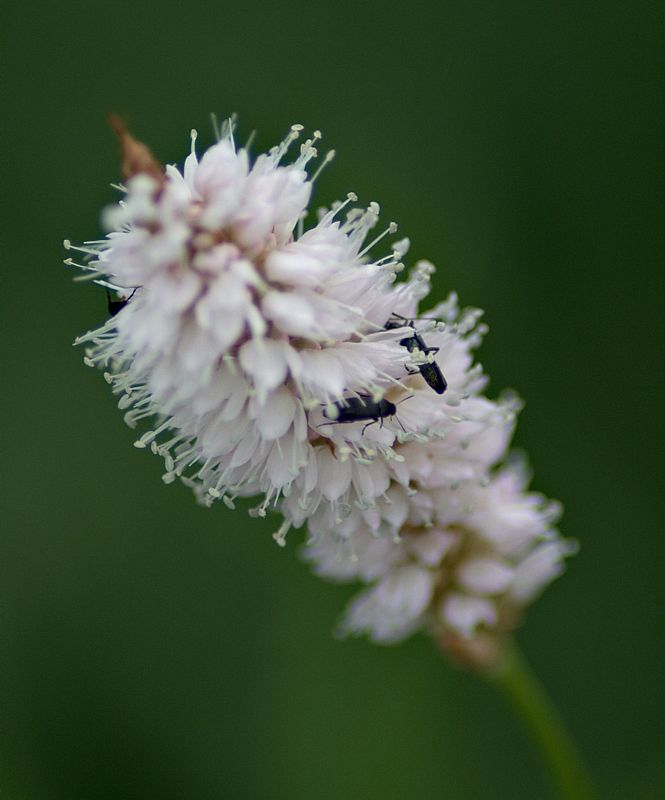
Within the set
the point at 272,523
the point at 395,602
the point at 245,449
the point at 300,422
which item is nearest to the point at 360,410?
the point at 300,422

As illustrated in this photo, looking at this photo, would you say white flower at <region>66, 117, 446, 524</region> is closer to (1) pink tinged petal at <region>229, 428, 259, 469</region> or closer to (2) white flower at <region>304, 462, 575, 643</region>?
(1) pink tinged petal at <region>229, 428, 259, 469</region>

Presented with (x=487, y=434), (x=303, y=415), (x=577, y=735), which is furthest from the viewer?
(x=577, y=735)

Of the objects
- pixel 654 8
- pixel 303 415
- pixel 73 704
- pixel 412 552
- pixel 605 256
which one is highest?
pixel 654 8

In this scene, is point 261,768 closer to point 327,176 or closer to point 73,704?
point 73,704

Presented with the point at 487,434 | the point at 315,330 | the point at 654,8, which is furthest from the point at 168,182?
the point at 654,8

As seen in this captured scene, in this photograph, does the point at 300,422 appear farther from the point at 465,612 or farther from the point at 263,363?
the point at 465,612

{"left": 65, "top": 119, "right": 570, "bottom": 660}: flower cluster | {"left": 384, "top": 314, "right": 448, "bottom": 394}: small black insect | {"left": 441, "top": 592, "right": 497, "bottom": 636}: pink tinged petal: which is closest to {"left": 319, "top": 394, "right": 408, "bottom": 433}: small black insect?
{"left": 65, "top": 119, "right": 570, "bottom": 660}: flower cluster
